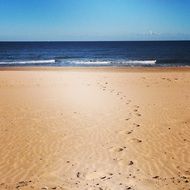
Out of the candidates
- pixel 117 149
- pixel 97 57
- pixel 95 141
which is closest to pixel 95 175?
pixel 117 149

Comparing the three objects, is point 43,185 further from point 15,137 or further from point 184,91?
point 184,91

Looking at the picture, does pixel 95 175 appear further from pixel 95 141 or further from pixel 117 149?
pixel 95 141

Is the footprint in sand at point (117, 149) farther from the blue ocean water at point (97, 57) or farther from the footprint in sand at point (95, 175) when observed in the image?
the blue ocean water at point (97, 57)

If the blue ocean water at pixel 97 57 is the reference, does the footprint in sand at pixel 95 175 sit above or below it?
above

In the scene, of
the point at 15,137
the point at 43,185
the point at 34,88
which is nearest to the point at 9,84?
the point at 34,88

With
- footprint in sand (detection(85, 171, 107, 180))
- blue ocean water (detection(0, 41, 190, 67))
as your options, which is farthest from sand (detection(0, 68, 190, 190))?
blue ocean water (detection(0, 41, 190, 67))

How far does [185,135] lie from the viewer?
8.92 metres

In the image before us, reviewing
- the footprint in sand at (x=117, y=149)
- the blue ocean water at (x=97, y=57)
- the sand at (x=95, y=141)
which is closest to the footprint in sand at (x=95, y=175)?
the sand at (x=95, y=141)

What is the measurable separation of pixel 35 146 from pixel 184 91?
383 inches

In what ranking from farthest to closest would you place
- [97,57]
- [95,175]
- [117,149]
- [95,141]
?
1. [97,57]
2. [95,141]
3. [117,149]
4. [95,175]

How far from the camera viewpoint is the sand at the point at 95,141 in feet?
20.1

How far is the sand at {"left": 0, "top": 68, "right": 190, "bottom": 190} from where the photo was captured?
6.12 metres

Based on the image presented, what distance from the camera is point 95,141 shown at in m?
8.42

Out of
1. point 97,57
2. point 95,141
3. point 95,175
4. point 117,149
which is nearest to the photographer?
point 95,175
